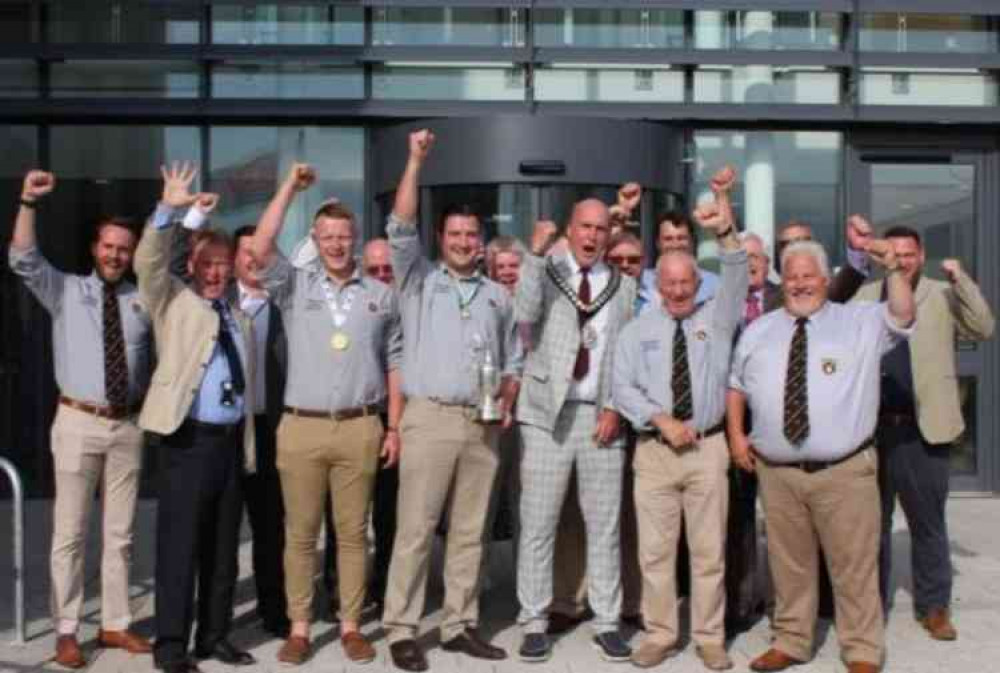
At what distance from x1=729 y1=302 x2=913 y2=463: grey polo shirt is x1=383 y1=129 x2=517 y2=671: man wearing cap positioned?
1.17 m

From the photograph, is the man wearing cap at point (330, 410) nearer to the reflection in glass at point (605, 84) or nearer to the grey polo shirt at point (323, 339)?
the grey polo shirt at point (323, 339)

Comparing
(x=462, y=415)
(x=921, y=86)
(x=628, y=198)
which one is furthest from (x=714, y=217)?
(x=921, y=86)

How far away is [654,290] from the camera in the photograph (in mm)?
7004

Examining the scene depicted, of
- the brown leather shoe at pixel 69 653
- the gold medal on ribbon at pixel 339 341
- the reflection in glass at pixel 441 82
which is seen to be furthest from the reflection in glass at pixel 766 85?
the brown leather shoe at pixel 69 653

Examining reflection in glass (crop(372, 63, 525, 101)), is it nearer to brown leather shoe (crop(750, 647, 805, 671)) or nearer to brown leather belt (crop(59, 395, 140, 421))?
brown leather belt (crop(59, 395, 140, 421))

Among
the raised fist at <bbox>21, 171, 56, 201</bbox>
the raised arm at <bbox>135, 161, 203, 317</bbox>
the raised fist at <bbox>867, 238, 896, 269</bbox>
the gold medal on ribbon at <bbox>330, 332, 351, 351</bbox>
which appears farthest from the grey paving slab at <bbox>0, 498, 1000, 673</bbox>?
the raised fist at <bbox>21, 171, 56, 201</bbox>

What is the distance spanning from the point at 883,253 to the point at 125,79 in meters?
6.97

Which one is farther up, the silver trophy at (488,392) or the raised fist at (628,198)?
the raised fist at (628,198)

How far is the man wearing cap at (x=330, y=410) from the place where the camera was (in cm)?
642

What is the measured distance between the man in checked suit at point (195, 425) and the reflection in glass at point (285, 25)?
5.07 meters

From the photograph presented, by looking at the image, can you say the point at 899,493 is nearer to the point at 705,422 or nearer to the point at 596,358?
the point at 705,422

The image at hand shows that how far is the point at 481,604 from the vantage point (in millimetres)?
7656

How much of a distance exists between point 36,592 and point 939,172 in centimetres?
766

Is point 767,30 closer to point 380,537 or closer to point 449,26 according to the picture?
point 449,26
